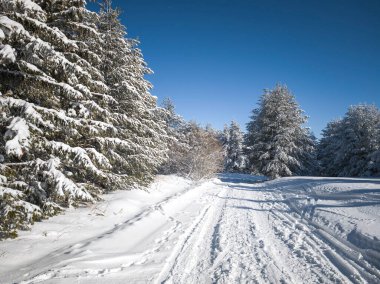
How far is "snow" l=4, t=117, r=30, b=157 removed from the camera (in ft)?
17.9

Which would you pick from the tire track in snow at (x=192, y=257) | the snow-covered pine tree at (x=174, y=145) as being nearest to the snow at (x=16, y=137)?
the tire track in snow at (x=192, y=257)

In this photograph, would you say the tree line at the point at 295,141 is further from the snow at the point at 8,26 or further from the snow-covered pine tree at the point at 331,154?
the snow at the point at 8,26

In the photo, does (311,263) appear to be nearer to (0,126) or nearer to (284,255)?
(284,255)

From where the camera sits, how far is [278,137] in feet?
82.7

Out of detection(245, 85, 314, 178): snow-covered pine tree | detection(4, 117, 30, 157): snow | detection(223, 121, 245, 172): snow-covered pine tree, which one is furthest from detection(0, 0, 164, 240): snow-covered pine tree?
detection(223, 121, 245, 172): snow-covered pine tree

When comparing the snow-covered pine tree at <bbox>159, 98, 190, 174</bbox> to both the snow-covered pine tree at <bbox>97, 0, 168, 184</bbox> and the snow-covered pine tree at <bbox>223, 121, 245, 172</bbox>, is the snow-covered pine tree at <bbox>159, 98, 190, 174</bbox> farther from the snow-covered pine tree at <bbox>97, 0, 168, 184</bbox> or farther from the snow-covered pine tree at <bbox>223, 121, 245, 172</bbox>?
the snow-covered pine tree at <bbox>223, 121, 245, 172</bbox>

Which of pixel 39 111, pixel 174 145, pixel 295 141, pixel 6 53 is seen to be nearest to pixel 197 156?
pixel 174 145

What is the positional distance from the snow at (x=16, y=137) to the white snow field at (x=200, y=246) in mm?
2554

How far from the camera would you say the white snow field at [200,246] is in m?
4.71

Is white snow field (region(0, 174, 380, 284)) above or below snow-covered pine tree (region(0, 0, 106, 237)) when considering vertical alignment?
below

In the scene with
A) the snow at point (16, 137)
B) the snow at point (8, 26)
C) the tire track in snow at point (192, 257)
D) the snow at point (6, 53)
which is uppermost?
the snow at point (8, 26)

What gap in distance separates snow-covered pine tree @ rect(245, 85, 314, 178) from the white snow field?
14616 millimetres

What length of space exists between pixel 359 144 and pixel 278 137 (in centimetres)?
1500

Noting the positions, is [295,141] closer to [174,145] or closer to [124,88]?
[174,145]
